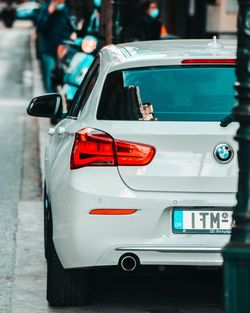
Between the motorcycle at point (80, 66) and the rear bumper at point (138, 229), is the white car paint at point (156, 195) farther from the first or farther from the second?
the motorcycle at point (80, 66)

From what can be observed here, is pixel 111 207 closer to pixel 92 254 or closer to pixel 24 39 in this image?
pixel 92 254

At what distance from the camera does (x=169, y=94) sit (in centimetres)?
755

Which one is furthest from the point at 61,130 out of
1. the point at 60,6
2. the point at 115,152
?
the point at 60,6

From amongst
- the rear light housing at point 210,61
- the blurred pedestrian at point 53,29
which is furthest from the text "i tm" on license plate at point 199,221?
the blurred pedestrian at point 53,29

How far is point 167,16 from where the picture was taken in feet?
117

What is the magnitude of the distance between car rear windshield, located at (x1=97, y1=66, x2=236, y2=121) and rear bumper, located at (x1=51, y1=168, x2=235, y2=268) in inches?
17.7

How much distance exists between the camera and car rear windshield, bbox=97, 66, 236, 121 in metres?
7.42

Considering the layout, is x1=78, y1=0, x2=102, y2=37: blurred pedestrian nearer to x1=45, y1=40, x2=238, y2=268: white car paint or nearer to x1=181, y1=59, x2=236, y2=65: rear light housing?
x1=181, y1=59, x2=236, y2=65: rear light housing

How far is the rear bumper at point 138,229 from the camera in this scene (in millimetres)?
7141

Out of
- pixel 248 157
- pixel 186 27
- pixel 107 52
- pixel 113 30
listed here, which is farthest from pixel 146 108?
pixel 186 27

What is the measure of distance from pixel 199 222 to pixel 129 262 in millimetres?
445

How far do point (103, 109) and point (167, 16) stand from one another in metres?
28.5

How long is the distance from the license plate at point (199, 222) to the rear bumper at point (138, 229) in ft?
0.09

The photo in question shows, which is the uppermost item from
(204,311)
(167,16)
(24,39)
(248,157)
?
(248,157)
